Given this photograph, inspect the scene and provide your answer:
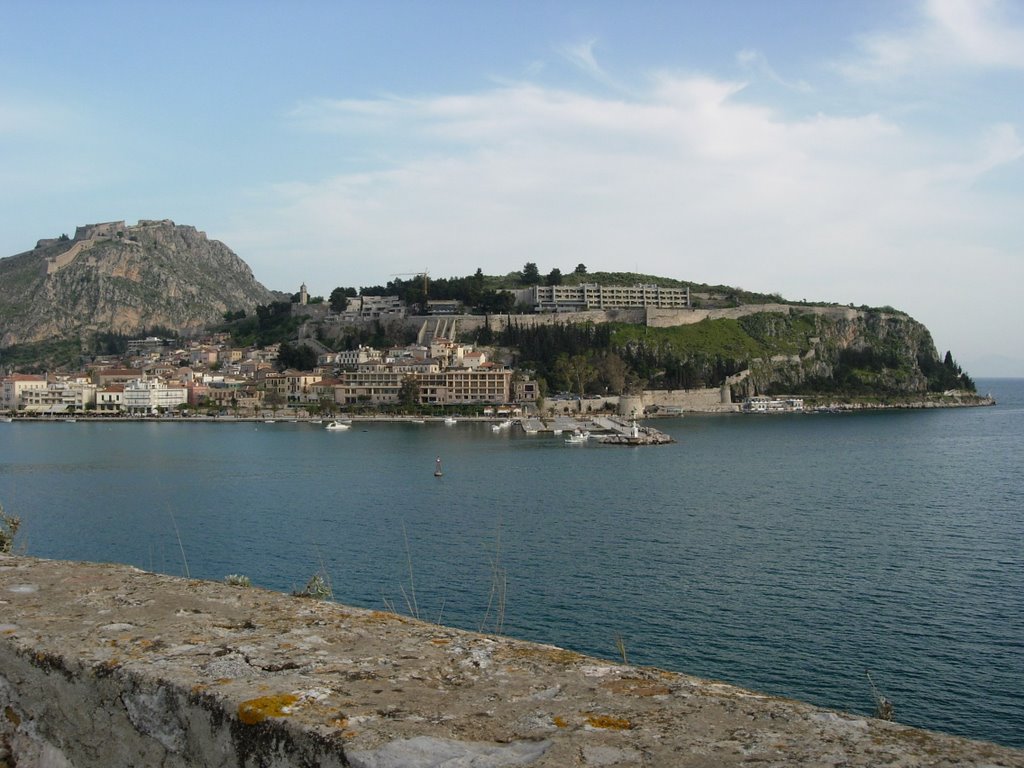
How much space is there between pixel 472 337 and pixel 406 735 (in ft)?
298

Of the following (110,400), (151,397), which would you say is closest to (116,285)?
(110,400)

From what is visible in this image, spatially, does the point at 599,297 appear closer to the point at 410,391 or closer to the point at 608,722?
the point at 410,391

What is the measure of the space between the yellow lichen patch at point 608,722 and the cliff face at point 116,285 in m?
135

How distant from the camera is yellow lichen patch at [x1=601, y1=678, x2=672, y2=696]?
2.23 m

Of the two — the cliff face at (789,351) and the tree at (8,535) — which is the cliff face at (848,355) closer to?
the cliff face at (789,351)

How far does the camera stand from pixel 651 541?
24.0 m

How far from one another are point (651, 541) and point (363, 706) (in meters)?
22.6

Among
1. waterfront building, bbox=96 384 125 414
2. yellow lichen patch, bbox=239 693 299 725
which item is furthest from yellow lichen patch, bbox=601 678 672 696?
waterfront building, bbox=96 384 125 414

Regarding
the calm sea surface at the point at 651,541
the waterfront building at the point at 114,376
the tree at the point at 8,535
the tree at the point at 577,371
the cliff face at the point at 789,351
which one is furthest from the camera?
the waterfront building at the point at 114,376

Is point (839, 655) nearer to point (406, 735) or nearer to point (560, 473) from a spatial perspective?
point (406, 735)

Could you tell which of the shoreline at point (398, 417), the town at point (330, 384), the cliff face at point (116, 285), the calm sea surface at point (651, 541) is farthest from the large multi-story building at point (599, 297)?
the cliff face at point (116, 285)

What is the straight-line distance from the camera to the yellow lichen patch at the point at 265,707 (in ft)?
6.52

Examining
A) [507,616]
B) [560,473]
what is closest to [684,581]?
[507,616]

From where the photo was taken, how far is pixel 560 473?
40.7 meters
